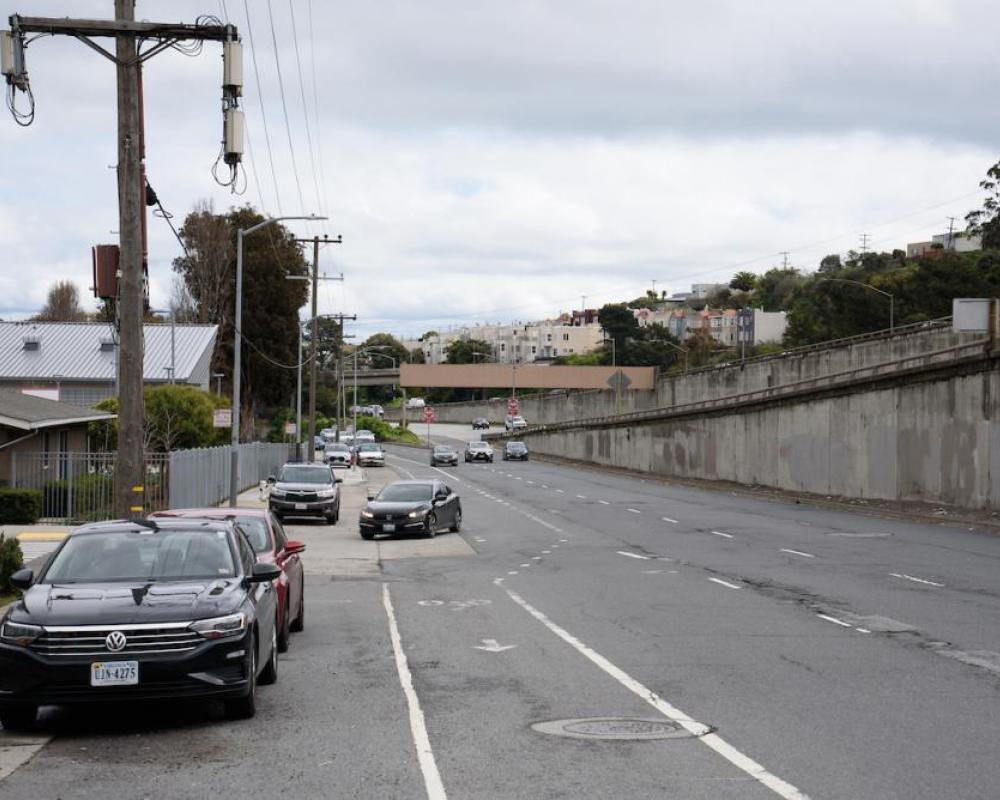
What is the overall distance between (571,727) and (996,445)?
29.9m

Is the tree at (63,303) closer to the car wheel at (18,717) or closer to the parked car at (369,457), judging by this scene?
the parked car at (369,457)

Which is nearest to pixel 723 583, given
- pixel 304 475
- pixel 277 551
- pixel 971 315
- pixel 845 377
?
pixel 277 551

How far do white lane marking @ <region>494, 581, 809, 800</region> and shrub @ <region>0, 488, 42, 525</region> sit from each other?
2026 cm

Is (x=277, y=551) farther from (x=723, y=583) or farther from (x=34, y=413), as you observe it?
(x=34, y=413)

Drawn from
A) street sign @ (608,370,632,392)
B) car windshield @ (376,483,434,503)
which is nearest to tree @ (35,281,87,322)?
street sign @ (608,370,632,392)

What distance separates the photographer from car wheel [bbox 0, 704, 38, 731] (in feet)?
30.6

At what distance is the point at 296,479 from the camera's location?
127 ft

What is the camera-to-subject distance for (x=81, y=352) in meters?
68.6

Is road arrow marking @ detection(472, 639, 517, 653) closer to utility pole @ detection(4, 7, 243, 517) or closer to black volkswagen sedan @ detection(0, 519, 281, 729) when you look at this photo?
black volkswagen sedan @ detection(0, 519, 281, 729)

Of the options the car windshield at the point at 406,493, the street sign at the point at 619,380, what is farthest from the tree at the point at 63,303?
the car windshield at the point at 406,493

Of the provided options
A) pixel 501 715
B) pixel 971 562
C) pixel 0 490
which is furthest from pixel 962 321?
pixel 501 715

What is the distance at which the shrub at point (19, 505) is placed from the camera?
31.3 m

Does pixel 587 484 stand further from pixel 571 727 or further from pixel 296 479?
pixel 571 727

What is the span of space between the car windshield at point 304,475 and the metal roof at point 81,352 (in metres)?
28.9
